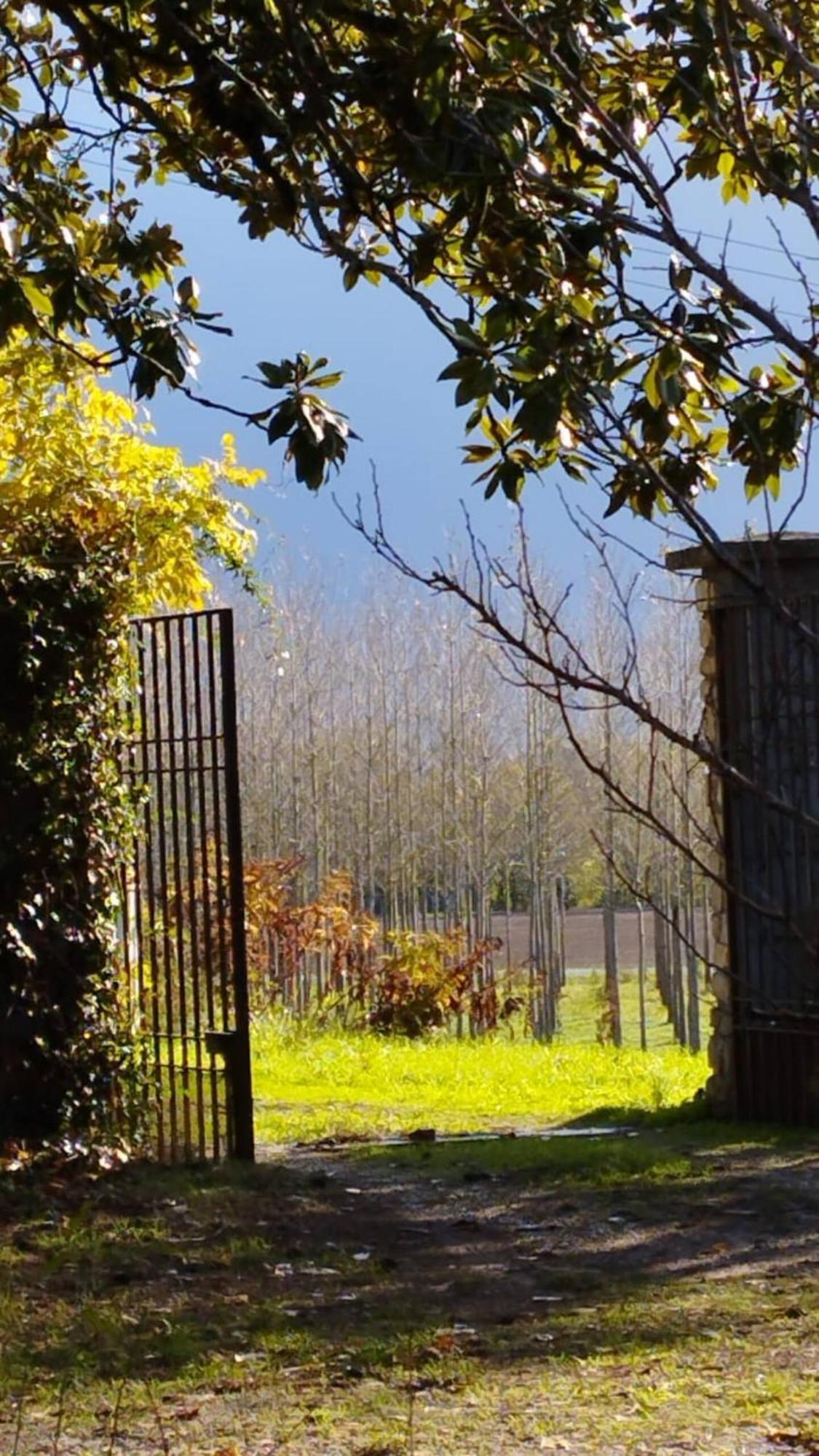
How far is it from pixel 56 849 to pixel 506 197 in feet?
15.6

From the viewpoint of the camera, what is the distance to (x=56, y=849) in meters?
7.65

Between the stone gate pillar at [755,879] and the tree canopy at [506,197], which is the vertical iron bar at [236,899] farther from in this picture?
the tree canopy at [506,197]

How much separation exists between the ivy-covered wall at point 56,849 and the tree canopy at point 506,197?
2831 mm

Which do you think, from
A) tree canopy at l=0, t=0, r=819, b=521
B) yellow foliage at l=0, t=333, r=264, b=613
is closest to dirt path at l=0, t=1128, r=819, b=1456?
tree canopy at l=0, t=0, r=819, b=521

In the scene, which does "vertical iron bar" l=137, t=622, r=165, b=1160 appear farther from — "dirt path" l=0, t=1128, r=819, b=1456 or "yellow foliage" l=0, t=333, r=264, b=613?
"dirt path" l=0, t=1128, r=819, b=1456

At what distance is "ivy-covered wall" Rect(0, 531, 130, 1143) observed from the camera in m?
7.56

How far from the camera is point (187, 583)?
10.1 m

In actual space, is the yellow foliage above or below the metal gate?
above

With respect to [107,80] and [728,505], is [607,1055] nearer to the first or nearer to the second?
[107,80]

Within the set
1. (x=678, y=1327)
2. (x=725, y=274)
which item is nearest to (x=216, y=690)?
(x=678, y=1327)

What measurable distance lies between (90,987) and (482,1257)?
234 cm

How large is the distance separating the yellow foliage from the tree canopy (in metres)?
3.30

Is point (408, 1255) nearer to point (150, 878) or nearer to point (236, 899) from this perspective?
point (236, 899)

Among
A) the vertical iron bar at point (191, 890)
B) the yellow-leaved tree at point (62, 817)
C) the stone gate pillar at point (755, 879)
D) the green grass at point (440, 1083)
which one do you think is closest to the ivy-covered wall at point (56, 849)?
the yellow-leaved tree at point (62, 817)
